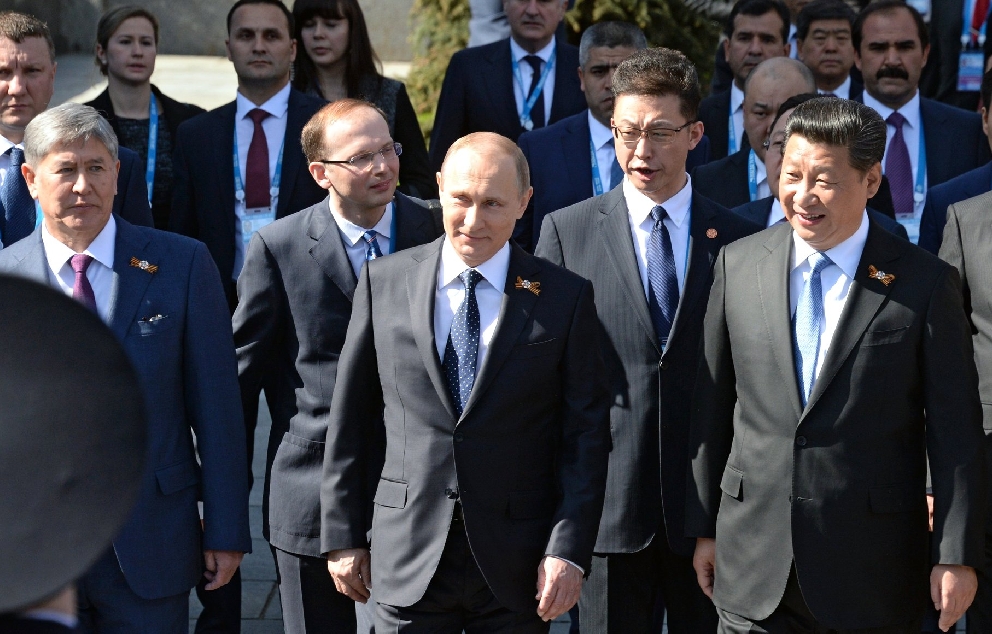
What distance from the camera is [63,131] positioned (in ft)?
14.1

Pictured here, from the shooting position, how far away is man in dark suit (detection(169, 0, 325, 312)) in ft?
20.4

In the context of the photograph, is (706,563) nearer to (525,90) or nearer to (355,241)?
(355,241)

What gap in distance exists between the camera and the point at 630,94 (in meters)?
4.84

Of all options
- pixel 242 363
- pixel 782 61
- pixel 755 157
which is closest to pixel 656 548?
pixel 242 363

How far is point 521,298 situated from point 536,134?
2.48 meters

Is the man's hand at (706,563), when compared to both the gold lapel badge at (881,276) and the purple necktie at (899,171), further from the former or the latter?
the purple necktie at (899,171)

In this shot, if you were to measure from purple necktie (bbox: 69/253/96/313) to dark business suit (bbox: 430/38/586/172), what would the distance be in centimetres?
330

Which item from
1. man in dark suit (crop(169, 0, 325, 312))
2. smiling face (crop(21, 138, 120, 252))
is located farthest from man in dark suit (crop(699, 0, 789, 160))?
smiling face (crop(21, 138, 120, 252))

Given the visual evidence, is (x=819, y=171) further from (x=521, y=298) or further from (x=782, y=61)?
(x=782, y=61)

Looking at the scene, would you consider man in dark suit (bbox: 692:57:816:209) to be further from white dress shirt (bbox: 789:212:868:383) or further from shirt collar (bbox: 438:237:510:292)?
shirt collar (bbox: 438:237:510:292)

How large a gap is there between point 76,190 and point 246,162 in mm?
2119

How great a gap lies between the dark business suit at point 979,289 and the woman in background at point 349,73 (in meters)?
2.73

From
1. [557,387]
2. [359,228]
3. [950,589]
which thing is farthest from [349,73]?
[950,589]

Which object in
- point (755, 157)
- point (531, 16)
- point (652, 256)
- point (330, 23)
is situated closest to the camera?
point (652, 256)
